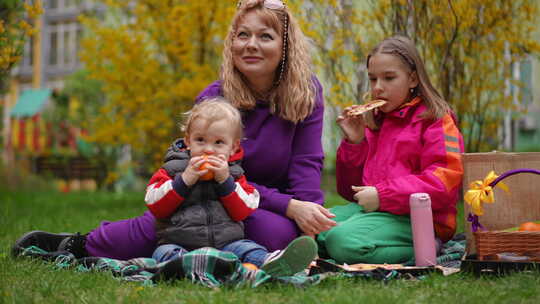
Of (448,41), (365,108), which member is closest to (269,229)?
(365,108)

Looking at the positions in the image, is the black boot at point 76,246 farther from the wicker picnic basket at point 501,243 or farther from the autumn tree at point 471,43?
the autumn tree at point 471,43

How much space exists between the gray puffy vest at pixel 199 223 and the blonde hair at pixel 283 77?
599mm

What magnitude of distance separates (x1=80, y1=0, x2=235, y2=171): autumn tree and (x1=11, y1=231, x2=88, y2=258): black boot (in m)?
3.61

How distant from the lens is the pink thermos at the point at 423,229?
288 centimetres

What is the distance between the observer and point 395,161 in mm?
3299

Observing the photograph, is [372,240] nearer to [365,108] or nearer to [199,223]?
[365,108]

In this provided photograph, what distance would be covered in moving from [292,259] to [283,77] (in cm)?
121

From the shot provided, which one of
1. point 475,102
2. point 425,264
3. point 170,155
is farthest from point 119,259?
point 475,102

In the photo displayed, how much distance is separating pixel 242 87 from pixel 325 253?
1.02 meters

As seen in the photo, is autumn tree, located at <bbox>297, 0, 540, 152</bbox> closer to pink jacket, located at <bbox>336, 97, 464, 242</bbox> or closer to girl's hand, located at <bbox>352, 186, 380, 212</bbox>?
pink jacket, located at <bbox>336, 97, 464, 242</bbox>

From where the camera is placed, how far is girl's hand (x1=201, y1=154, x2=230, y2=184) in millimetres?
2678

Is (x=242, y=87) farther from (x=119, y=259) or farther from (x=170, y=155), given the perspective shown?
(x=119, y=259)

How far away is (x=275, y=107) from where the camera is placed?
3264 mm

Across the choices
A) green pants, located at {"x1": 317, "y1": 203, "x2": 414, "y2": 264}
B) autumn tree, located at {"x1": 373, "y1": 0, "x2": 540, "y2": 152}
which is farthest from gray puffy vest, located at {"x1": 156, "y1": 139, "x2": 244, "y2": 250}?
autumn tree, located at {"x1": 373, "y1": 0, "x2": 540, "y2": 152}
